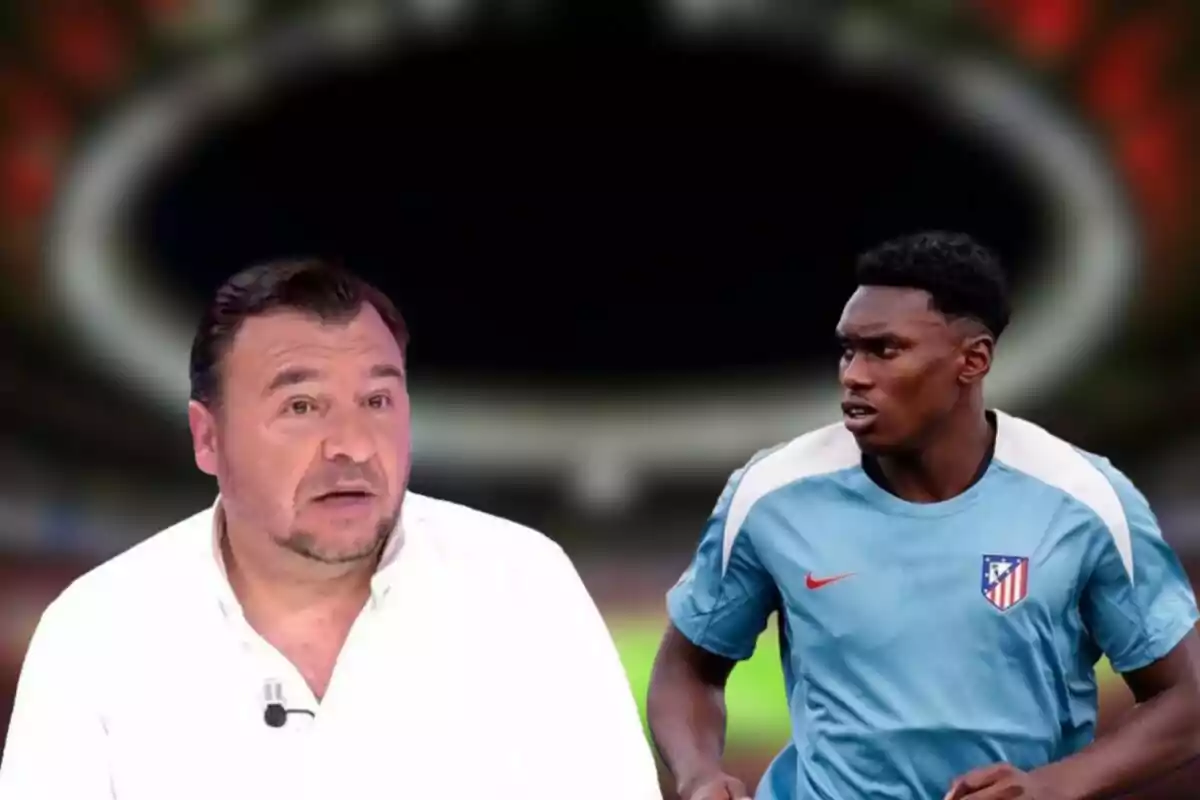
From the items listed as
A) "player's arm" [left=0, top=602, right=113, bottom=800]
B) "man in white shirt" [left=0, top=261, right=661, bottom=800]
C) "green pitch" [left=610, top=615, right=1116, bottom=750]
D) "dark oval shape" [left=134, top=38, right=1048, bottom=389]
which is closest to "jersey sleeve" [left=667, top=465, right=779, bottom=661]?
"man in white shirt" [left=0, top=261, right=661, bottom=800]

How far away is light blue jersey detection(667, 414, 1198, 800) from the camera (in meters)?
2.01

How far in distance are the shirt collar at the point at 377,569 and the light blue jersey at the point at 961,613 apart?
66 cm

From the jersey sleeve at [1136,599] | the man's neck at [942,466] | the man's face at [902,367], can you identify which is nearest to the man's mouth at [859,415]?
the man's face at [902,367]

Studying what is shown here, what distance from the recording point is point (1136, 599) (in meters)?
2.04

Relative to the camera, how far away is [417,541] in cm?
166

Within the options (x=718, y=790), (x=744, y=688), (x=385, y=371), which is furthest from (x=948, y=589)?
(x=744, y=688)

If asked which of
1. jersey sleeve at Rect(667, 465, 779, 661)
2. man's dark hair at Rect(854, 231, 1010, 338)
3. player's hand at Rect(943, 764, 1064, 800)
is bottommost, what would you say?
player's hand at Rect(943, 764, 1064, 800)

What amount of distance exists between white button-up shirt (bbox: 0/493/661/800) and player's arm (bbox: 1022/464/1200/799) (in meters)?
0.79

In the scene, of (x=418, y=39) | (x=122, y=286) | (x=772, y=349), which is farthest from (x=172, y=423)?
(x=772, y=349)

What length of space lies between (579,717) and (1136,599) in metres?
0.87

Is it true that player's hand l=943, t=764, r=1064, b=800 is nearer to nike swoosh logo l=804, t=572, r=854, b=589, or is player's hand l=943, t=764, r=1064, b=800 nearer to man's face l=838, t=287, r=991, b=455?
nike swoosh logo l=804, t=572, r=854, b=589

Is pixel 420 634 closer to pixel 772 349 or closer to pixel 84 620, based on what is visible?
pixel 84 620

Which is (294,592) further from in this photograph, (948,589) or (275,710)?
(948,589)

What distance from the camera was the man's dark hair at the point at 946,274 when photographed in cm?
209
